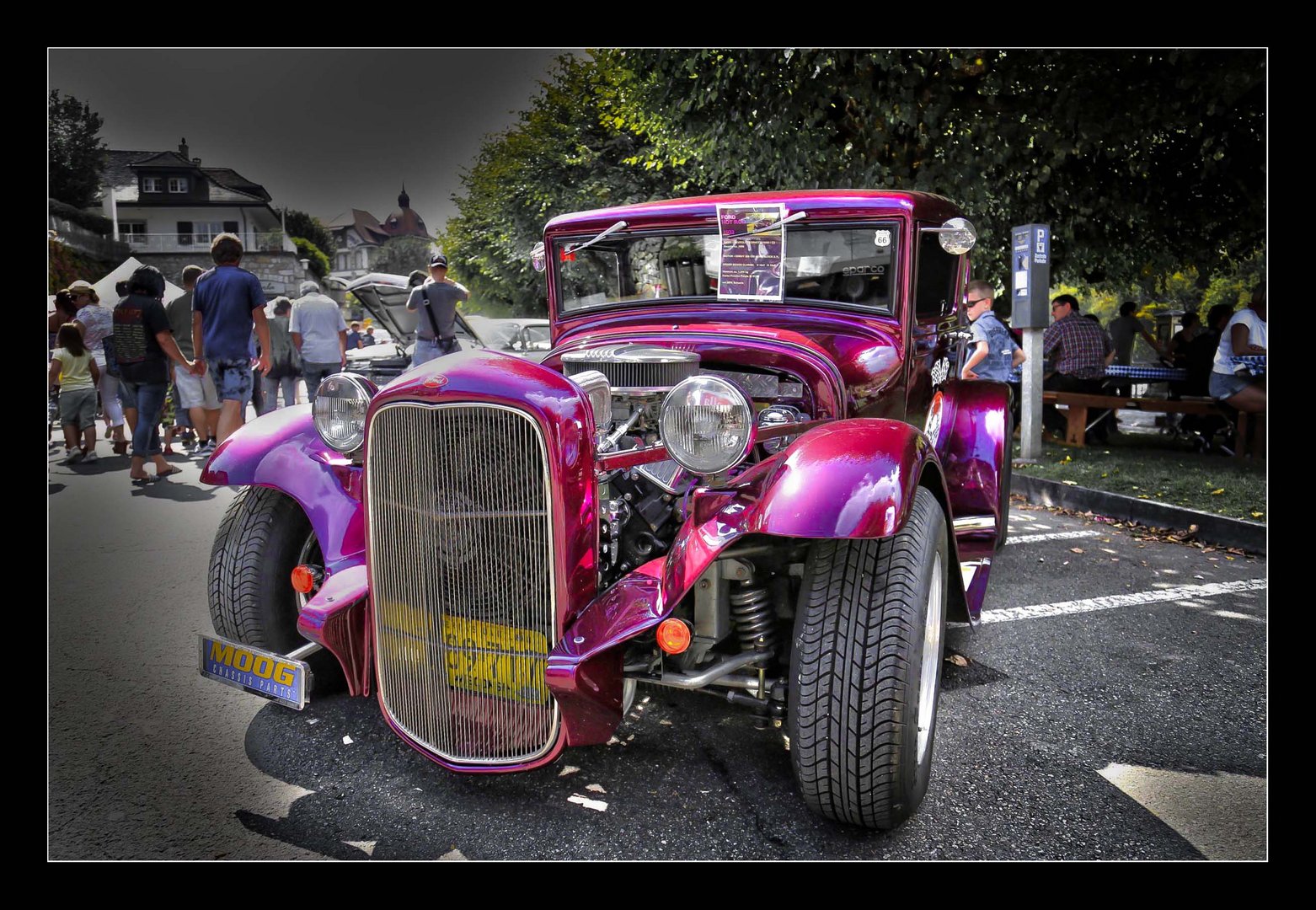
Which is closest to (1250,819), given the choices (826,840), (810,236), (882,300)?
(826,840)

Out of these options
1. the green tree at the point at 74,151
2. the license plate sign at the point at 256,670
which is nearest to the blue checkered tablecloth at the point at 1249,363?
the license plate sign at the point at 256,670

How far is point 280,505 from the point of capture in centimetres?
278

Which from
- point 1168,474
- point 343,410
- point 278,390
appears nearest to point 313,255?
Answer: point 343,410

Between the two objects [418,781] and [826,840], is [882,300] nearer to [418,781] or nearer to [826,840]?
[826,840]

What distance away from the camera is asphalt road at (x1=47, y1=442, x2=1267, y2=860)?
199 centimetres

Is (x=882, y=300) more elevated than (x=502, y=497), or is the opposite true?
(x=882, y=300)

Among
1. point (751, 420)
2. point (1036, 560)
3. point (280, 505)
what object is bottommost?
point (1036, 560)

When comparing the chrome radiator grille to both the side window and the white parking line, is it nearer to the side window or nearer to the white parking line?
the side window

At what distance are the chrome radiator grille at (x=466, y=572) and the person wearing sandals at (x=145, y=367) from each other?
2.35 meters

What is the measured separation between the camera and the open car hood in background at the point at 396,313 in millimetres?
6320

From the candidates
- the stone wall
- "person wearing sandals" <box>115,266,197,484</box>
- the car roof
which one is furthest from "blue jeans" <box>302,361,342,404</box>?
the car roof
